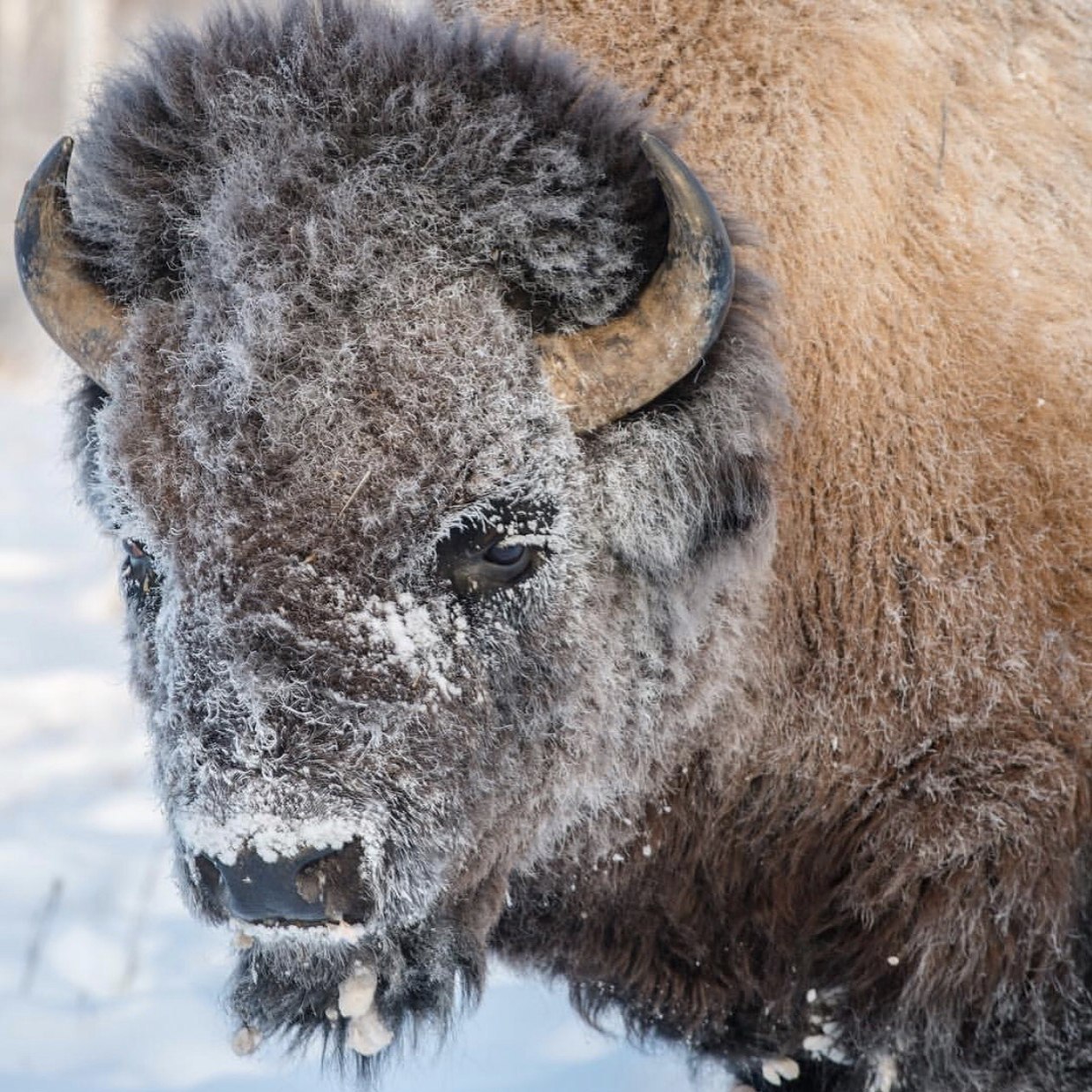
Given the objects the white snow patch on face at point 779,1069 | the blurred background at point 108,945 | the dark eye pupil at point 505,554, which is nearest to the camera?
the dark eye pupil at point 505,554

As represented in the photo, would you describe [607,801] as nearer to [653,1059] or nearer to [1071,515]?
[1071,515]

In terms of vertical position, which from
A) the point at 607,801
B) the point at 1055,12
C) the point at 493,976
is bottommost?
the point at 493,976

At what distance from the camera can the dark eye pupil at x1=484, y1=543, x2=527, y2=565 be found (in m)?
2.56

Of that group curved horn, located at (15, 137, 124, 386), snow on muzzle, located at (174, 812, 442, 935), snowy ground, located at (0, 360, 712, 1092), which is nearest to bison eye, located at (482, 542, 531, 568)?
snow on muzzle, located at (174, 812, 442, 935)

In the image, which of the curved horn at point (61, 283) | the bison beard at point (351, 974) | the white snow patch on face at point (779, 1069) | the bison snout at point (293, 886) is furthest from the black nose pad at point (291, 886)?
the white snow patch on face at point (779, 1069)

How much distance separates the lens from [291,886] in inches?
91.8

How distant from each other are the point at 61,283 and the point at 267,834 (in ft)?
4.03

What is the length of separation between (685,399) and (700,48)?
1.01 m

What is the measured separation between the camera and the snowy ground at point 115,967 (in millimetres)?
3920

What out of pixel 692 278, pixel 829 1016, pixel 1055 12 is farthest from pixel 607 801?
pixel 1055 12

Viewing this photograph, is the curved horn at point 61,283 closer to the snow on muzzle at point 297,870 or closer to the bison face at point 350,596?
the bison face at point 350,596

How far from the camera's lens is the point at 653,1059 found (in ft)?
14.2


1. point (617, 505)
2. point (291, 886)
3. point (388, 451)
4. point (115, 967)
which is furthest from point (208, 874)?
point (115, 967)

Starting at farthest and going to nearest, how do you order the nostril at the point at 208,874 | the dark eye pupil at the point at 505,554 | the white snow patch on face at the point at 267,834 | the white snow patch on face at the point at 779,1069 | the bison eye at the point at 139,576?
the white snow patch on face at the point at 779,1069, the bison eye at the point at 139,576, the dark eye pupil at the point at 505,554, the nostril at the point at 208,874, the white snow patch on face at the point at 267,834
